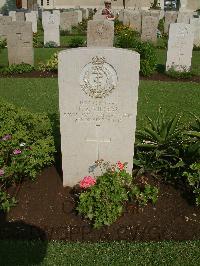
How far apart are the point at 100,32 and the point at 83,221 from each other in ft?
32.9

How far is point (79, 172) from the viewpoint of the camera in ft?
16.3

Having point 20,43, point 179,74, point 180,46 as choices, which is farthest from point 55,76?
point 180,46

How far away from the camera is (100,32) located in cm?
1330

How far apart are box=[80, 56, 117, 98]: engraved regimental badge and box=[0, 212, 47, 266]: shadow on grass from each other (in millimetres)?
1756

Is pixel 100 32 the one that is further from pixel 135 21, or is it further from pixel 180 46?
pixel 135 21

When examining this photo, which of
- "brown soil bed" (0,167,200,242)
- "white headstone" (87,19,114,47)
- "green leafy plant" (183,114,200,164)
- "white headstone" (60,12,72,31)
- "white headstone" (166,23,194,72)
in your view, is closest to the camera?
"brown soil bed" (0,167,200,242)

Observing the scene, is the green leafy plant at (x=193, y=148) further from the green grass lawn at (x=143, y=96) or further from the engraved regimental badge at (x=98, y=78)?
the green grass lawn at (x=143, y=96)

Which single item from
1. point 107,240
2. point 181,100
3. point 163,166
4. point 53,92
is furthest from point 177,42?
point 107,240

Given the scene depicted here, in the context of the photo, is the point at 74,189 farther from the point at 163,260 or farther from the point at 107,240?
the point at 163,260

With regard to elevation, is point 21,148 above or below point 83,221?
above

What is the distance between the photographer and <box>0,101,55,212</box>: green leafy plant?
4852 millimetres

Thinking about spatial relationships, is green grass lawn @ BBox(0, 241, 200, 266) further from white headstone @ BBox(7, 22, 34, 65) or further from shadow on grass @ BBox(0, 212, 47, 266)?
white headstone @ BBox(7, 22, 34, 65)

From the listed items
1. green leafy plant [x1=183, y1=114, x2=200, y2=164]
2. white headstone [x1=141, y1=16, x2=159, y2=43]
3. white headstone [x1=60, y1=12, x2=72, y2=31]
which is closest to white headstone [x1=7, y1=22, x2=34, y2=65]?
white headstone [x1=141, y1=16, x2=159, y2=43]

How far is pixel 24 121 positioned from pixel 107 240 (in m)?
2.21
